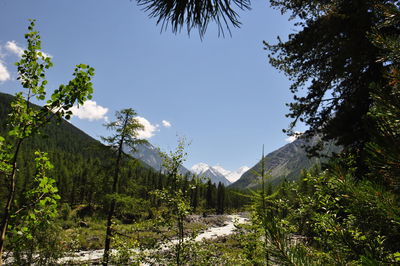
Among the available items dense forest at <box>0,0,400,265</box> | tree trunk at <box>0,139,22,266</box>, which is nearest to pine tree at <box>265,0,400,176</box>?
dense forest at <box>0,0,400,265</box>

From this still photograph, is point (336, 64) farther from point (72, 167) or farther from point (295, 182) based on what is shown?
point (72, 167)

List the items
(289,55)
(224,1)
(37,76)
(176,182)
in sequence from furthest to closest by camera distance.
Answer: (289,55)
(176,182)
(37,76)
(224,1)

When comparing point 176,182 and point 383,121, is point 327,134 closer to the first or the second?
point 176,182

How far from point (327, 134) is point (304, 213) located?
13.6 ft

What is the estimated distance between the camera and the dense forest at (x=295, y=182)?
1104 millimetres

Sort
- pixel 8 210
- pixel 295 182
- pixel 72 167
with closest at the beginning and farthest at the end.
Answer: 1. pixel 8 210
2. pixel 295 182
3. pixel 72 167

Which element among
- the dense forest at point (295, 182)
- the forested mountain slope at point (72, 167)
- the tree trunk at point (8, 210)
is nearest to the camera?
the dense forest at point (295, 182)

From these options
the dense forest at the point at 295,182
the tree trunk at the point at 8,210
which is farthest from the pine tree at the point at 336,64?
the tree trunk at the point at 8,210

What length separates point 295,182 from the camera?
5094 millimetres

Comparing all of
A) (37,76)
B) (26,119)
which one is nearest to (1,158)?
(26,119)

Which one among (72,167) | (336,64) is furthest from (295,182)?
(72,167)

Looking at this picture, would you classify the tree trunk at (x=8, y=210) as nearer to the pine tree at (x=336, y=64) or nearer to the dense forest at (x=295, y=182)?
the dense forest at (x=295, y=182)

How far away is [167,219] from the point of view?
23.0 feet

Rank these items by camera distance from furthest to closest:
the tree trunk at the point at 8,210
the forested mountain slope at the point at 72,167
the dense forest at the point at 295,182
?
the forested mountain slope at the point at 72,167, the tree trunk at the point at 8,210, the dense forest at the point at 295,182
